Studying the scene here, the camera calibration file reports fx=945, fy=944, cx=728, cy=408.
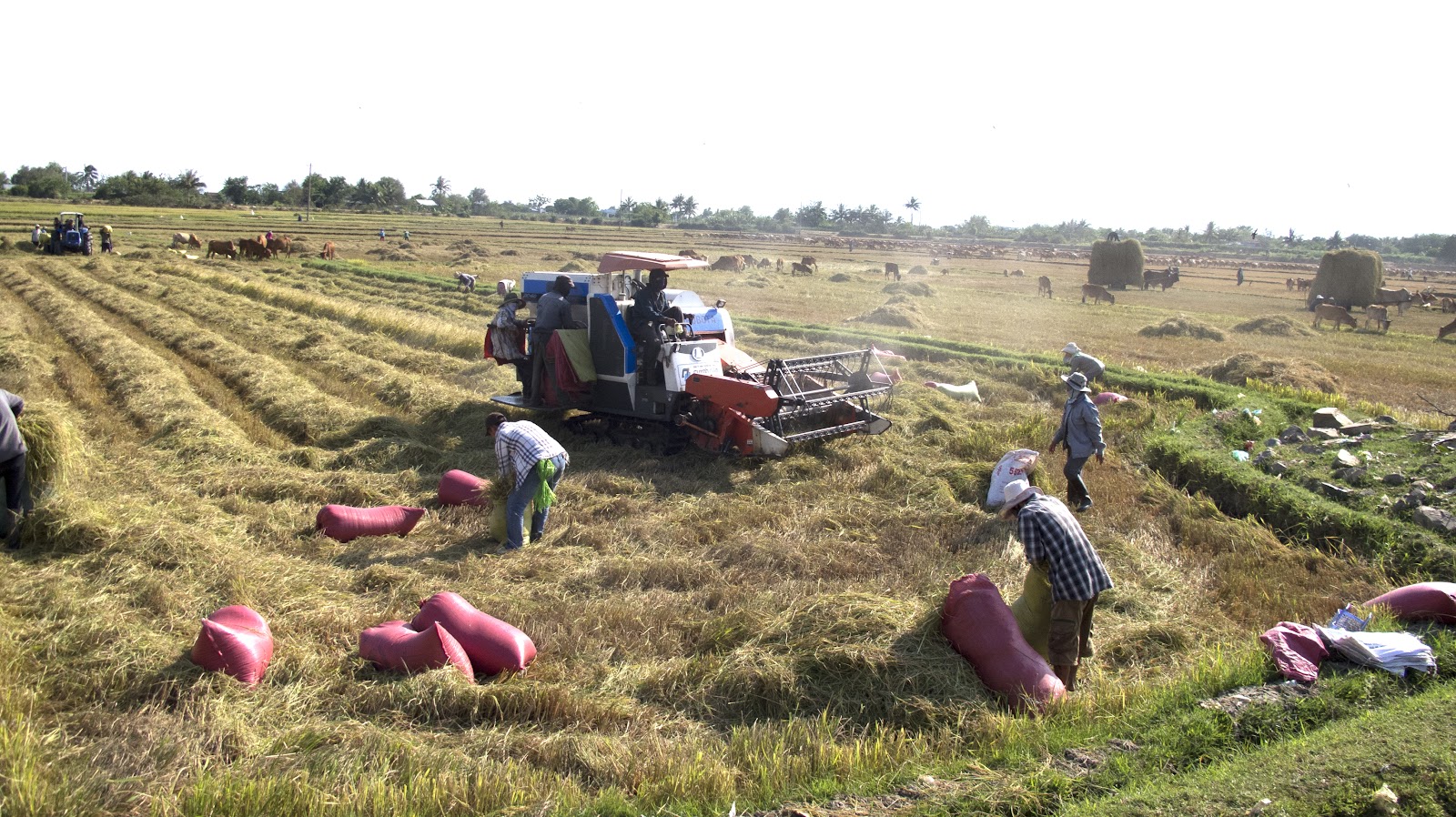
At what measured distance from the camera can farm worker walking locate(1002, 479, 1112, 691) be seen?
17.1 ft

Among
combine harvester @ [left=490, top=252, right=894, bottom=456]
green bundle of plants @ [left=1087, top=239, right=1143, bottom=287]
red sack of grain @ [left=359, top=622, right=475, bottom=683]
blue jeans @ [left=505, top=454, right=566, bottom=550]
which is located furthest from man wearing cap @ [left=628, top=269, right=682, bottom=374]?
green bundle of plants @ [left=1087, top=239, right=1143, bottom=287]

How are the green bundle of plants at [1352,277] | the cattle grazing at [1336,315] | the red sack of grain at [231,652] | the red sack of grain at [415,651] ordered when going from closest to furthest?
1. the red sack of grain at [231,652]
2. the red sack of grain at [415,651]
3. the cattle grazing at [1336,315]
4. the green bundle of plants at [1352,277]

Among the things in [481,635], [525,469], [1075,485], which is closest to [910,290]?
[1075,485]

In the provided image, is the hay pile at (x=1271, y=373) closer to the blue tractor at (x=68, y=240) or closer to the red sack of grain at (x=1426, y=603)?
the red sack of grain at (x=1426, y=603)

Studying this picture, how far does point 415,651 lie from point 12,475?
12.5 ft

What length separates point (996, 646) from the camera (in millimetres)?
5211

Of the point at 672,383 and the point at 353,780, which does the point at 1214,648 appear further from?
the point at 672,383

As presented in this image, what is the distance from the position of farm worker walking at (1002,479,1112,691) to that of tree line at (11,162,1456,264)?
5666 centimetres

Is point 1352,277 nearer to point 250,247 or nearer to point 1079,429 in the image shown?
point 1079,429

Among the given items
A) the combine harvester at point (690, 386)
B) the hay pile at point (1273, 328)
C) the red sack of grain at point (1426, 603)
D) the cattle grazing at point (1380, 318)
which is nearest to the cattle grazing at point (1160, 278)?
the cattle grazing at point (1380, 318)

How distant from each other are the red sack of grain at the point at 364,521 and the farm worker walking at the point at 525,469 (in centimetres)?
91

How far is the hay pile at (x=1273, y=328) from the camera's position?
2522 cm

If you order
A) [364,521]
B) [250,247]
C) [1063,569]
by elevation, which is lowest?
[364,521]

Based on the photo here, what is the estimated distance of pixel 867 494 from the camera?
29.3ft
